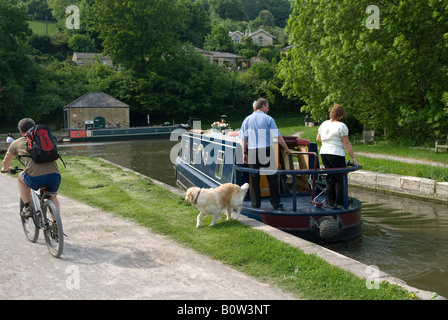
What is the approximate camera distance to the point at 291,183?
9.05 metres

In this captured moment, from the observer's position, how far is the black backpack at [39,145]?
547 centimetres

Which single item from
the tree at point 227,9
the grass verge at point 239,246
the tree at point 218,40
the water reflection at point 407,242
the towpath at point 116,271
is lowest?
the water reflection at point 407,242

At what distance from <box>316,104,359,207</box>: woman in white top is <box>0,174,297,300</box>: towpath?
2816mm

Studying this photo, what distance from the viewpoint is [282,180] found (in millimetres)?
8734

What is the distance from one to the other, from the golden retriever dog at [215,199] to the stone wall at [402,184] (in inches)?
264

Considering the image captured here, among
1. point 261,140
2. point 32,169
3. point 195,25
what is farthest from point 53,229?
point 195,25

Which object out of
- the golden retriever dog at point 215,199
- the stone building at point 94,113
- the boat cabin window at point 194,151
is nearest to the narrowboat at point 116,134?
the stone building at point 94,113

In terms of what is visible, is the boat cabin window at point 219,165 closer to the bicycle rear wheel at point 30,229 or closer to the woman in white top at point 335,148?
the woman in white top at point 335,148

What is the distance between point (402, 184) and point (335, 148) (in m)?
6.10

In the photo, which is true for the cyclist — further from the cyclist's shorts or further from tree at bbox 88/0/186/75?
tree at bbox 88/0/186/75

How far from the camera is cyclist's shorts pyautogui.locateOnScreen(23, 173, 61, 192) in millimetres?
5582

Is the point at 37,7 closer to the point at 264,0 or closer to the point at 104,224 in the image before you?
the point at 264,0

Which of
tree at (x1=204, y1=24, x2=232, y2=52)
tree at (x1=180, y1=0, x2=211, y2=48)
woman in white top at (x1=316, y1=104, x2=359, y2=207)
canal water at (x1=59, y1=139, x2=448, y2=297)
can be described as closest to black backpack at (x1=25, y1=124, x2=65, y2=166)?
woman in white top at (x1=316, y1=104, x2=359, y2=207)

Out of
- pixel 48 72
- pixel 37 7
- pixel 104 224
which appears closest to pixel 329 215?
pixel 104 224
